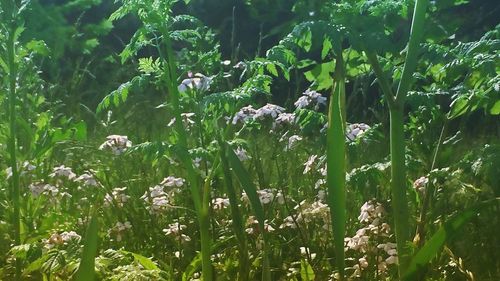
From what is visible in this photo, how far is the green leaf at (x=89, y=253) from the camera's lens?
6.77 ft

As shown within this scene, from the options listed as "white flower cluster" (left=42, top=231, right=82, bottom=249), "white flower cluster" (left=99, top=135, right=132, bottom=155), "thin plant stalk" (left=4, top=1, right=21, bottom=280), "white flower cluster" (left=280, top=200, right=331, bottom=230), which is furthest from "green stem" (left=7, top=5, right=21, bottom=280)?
"white flower cluster" (left=280, top=200, right=331, bottom=230)

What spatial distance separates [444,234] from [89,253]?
91 centimetres

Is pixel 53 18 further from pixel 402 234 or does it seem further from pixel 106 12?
pixel 402 234

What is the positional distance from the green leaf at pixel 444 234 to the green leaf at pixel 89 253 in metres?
0.83

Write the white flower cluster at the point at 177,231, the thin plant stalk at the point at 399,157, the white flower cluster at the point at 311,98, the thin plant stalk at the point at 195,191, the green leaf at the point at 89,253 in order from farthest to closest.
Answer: the white flower cluster at the point at 311,98
the white flower cluster at the point at 177,231
the thin plant stalk at the point at 195,191
the thin plant stalk at the point at 399,157
the green leaf at the point at 89,253

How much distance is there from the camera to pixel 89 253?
2076 millimetres

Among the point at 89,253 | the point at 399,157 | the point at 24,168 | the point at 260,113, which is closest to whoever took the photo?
the point at 89,253

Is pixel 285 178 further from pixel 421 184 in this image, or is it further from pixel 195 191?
pixel 195 191

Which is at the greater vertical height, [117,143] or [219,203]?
[117,143]

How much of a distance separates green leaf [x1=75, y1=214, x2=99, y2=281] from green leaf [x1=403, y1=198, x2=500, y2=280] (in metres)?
0.83

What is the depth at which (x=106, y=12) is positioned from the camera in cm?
827

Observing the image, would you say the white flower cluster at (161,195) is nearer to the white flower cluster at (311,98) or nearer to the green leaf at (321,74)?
the white flower cluster at (311,98)

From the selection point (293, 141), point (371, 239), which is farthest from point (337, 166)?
point (293, 141)

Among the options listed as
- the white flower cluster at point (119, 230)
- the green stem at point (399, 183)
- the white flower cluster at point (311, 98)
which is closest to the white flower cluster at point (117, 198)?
the white flower cluster at point (119, 230)
